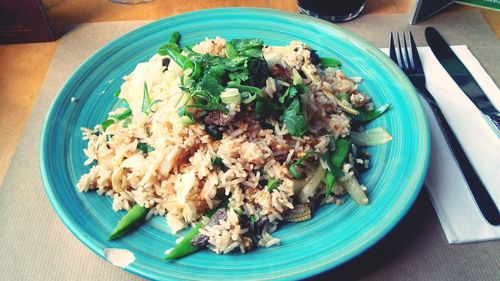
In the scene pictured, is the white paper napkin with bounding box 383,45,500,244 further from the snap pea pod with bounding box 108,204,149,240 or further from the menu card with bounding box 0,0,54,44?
the menu card with bounding box 0,0,54,44

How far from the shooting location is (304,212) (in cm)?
128

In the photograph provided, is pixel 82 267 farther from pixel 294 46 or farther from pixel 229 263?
pixel 294 46

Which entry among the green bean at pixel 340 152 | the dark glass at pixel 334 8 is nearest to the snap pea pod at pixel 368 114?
the green bean at pixel 340 152

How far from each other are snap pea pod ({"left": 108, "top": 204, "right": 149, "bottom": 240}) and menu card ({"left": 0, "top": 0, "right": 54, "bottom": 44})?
117cm

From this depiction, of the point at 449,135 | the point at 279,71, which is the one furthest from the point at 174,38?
the point at 449,135

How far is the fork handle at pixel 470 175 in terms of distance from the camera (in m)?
1.34

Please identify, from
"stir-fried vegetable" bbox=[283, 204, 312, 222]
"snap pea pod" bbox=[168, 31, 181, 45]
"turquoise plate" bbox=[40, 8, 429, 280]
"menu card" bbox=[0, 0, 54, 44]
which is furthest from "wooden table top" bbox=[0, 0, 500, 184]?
"stir-fried vegetable" bbox=[283, 204, 312, 222]

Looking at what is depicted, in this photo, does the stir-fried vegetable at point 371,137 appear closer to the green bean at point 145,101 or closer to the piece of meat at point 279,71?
the piece of meat at point 279,71

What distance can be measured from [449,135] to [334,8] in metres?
0.87

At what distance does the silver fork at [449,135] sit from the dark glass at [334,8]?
35cm

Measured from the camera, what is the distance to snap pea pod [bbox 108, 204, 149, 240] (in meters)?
1.22

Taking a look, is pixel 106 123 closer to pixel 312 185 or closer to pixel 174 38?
pixel 174 38

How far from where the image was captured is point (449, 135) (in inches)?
60.7

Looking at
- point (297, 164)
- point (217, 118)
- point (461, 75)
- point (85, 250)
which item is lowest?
point (85, 250)
